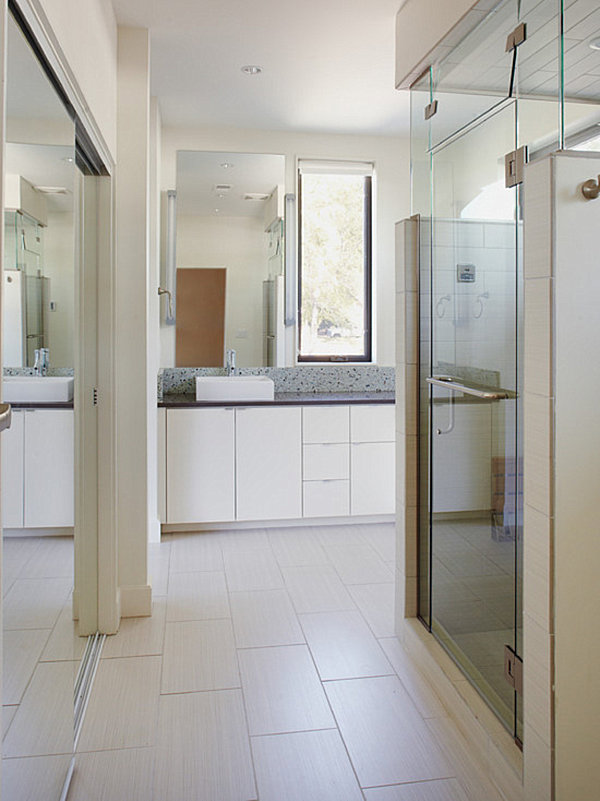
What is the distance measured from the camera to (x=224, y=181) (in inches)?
194

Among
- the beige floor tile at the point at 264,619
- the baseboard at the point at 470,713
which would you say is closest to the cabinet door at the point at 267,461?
the beige floor tile at the point at 264,619

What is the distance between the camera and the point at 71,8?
1.95m

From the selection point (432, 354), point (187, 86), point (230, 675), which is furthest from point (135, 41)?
point (230, 675)

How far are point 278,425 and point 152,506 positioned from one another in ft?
2.96

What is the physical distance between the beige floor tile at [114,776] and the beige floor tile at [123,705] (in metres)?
0.05

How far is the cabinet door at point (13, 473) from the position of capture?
4.56ft

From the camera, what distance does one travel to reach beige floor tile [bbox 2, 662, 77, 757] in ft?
4.80

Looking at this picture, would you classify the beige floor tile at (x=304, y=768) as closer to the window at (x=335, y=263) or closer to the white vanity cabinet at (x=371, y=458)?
the white vanity cabinet at (x=371, y=458)

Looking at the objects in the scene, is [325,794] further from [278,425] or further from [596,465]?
[278,425]

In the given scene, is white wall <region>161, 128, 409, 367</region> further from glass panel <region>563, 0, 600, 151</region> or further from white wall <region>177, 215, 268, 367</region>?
glass panel <region>563, 0, 600, 151</region>

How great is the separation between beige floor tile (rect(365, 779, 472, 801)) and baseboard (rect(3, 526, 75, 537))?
1.09 m

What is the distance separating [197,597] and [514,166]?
2413mm

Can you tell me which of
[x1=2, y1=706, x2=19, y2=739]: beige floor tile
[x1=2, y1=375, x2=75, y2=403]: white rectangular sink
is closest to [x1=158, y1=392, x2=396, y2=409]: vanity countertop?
[x1=2, y1=375, x2=75, y2=403]: white rectangular sink

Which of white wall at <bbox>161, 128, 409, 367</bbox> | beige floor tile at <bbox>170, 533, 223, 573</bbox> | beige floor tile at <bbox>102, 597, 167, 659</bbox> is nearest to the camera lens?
beige floor tile at <bbox>102, 597, 167, 659</bbox>
